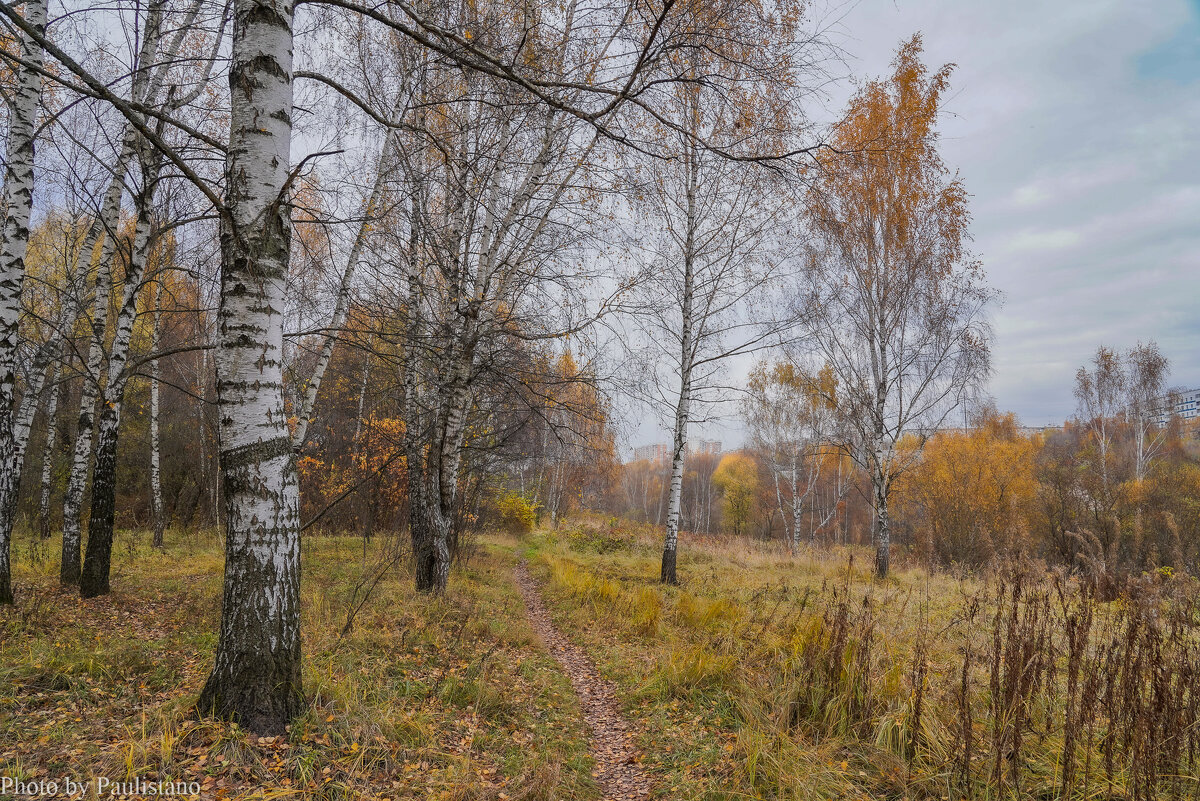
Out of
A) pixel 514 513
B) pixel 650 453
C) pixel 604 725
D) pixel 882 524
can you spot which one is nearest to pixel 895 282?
pixel 882 524

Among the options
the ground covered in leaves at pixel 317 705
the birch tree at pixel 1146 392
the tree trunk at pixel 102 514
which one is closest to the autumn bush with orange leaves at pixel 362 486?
the tree trunk at pixel 102 514

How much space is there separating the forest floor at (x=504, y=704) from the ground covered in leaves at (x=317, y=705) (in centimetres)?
1

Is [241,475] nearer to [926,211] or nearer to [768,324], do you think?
[768,324]

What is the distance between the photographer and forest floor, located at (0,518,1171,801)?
2467mm

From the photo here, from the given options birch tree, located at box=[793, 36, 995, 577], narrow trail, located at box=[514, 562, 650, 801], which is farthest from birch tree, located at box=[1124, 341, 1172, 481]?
narrow trail, located at box=[514, 562, 650, 801]

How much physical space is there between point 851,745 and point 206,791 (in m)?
3.57

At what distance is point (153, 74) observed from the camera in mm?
6738

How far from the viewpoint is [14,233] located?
4574 millimetres

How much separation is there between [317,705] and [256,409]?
1.72 metres

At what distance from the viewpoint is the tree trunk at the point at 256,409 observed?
2562mm

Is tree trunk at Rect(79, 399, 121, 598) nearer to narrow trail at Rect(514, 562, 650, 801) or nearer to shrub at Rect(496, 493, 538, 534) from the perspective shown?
narrow trail at Rect(514, 562, 650, 801)

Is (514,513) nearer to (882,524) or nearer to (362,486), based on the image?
(362,486)

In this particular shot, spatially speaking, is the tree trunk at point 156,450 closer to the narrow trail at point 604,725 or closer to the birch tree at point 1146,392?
the narrow trail at point 604,725

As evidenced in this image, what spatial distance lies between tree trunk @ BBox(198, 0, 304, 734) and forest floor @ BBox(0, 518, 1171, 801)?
25 cm
